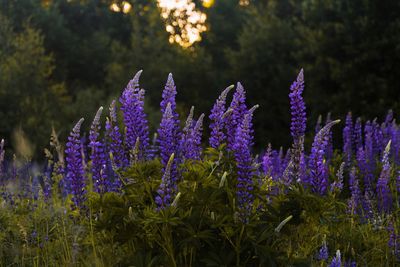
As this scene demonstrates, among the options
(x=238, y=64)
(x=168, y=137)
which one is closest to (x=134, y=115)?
(x=168, y=137)

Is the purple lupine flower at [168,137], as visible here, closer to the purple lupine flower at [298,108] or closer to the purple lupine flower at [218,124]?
the purple lupine flower at [218,124]

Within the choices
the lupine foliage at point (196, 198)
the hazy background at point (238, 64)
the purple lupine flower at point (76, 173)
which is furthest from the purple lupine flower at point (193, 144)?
the hazy background at point (238, 64)

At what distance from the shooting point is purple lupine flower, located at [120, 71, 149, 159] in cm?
455

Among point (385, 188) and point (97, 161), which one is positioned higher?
point (385, 188)

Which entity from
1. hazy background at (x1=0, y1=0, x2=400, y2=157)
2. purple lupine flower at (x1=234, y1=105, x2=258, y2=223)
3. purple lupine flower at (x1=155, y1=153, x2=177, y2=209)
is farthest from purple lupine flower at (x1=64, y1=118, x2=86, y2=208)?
hazy background at (x1=0, y1=0, x2=400, y2=157)

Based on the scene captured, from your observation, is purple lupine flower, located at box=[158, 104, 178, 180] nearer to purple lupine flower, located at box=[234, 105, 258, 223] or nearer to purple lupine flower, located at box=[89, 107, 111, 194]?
purple lupine flower, located at box=[234, 105, 258, 223]

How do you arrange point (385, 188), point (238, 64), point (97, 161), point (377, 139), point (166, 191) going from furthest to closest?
point (238, 64)
point (377, 139)
point (385, 188)
point (97, 161)
point (166, 191)

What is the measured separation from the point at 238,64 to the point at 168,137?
854 inches

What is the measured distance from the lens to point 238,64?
84.5 ft

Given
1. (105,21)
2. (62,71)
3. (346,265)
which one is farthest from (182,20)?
(346,265)

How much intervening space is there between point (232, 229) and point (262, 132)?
20.4m

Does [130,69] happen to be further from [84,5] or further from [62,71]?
[84,5]

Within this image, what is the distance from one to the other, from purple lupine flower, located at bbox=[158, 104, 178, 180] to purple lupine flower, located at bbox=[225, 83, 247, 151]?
0.40m

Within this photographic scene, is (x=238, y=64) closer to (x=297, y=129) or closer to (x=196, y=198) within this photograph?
(x=297, y=129)
